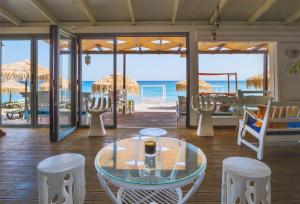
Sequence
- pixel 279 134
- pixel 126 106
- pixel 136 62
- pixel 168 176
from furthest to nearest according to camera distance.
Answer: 1. pixel 136 62
2. pixel 126 106
3. pixel 279 134
4. pixel 168 176

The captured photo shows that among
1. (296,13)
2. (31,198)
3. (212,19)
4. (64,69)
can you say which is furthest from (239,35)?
(31,198)

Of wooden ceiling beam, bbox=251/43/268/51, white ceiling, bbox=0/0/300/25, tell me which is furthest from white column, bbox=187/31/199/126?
wooden ceiling beam, bbox=251/43/268/51

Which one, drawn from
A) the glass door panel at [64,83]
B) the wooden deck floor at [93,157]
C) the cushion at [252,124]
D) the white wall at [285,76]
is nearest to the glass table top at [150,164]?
the wooden deck floor at [93,157]

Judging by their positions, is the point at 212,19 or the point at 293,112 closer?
the point at 293,112

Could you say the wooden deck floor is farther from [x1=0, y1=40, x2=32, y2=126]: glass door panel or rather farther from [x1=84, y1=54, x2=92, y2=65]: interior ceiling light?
[x1=84, y1=54, x2=92, y2=65]: interior ceiling light

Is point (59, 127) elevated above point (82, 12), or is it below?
below

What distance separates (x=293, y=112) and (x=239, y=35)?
2.63 meters

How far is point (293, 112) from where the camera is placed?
354cm

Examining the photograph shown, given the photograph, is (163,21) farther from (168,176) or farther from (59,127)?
(168,176)

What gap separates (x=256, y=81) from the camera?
768 centimetres

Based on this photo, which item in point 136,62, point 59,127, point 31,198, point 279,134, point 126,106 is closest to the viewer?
point 31,198

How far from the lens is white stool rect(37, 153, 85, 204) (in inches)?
62.9

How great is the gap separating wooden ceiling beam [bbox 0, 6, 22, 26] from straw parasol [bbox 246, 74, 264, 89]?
700 cm

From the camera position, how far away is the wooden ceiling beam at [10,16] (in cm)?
486
